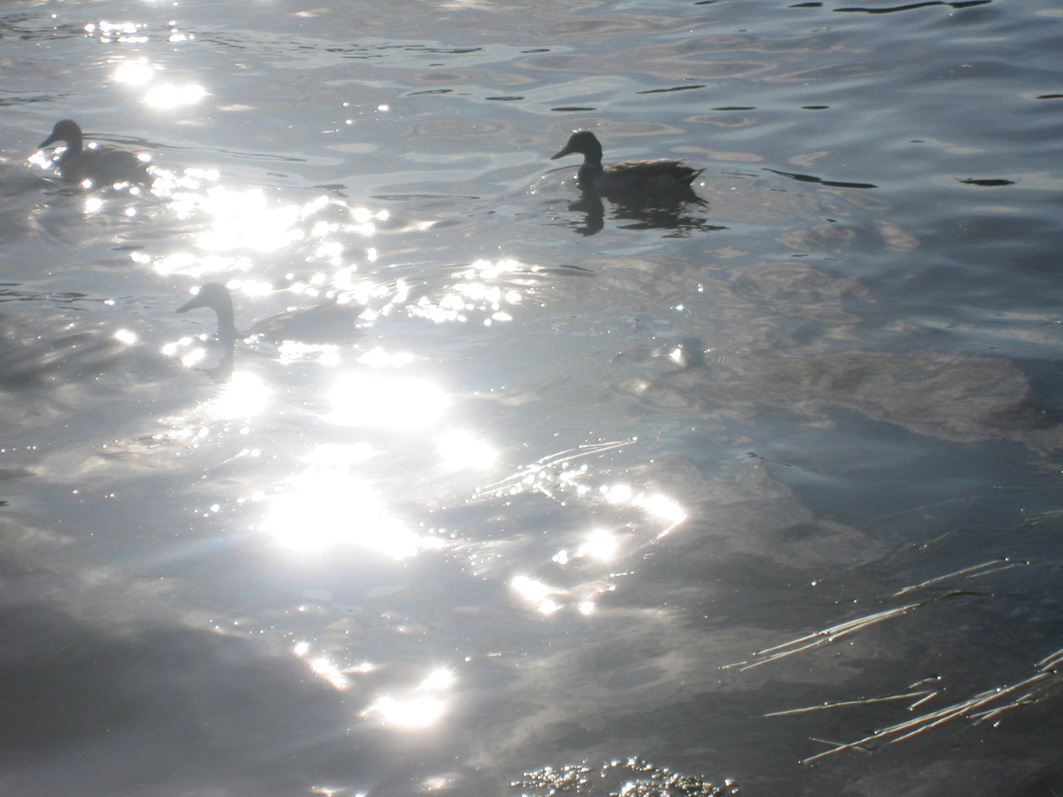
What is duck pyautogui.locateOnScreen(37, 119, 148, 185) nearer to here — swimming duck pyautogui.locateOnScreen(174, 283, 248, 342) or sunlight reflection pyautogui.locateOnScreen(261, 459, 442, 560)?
swimming duck pyautogui.locateOnScreen(174, 283, 248, 342)

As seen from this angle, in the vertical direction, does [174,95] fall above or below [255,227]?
above

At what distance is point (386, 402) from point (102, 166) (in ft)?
21.3

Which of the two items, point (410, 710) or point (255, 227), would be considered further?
point (255, 227)

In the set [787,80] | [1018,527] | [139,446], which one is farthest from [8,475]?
[787,80]

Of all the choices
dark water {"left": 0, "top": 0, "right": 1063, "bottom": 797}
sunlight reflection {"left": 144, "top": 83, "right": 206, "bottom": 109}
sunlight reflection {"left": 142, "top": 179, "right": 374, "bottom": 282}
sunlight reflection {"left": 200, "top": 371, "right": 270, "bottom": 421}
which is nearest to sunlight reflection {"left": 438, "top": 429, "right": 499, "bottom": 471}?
dark water {"left": 0, "top": 0, "right": 1063, "bottom": 797}

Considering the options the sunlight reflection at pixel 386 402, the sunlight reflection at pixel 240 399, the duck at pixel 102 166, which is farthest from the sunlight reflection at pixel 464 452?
the duck at pixel 102 166

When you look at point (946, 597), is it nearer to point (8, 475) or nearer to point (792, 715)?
point (792, 715)

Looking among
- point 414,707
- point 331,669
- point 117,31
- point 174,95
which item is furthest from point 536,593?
point 117,31

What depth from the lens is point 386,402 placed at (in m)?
6.49

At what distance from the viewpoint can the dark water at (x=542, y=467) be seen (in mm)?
3785

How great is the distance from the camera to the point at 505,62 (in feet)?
51.2

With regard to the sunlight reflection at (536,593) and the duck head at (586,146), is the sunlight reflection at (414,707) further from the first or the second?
the duck head at (586,146)

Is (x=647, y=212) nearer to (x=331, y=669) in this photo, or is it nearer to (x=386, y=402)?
(x=386, y=402)

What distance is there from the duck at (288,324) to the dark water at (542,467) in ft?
0.13
